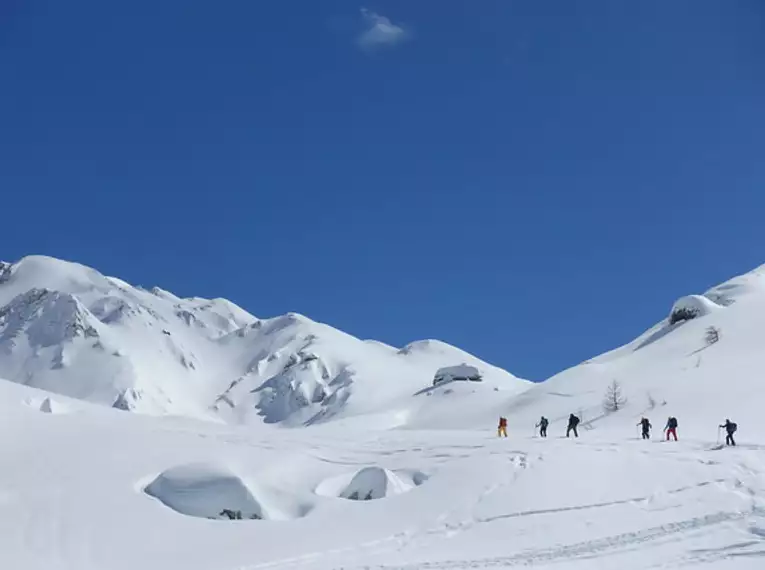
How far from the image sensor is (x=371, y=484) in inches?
958

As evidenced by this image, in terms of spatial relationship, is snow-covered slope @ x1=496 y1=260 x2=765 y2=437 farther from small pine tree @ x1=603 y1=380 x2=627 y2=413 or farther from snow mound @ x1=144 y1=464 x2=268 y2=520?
snow mound @ x1=144 y1=464 x2=268 y2=520

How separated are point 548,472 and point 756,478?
529 centimetres

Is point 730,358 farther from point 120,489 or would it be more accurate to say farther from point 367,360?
point 367,360

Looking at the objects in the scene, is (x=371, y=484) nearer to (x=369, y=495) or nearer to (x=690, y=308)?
(x=369, y=495)

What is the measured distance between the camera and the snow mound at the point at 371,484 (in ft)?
78.4

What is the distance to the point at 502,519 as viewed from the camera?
21.0 meters

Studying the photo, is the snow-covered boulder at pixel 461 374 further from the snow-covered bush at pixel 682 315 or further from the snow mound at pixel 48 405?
the snow mound at pixel 48 405

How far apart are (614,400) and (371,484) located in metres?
25.1

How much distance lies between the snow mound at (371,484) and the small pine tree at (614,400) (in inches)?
858

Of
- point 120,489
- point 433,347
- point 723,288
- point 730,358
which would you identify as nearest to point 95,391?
point 433,347

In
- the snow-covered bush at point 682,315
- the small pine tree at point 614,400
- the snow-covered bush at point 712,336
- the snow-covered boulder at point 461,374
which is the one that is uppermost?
the snow-covered boulder at point 461,374

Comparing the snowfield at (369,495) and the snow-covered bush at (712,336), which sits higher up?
the snow-covered bush at (712,336)

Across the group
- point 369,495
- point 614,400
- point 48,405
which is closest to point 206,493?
point 369,495

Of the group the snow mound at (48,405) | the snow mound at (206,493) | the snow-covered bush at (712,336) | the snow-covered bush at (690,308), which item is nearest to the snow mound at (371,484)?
the snow mound at (206,493)
